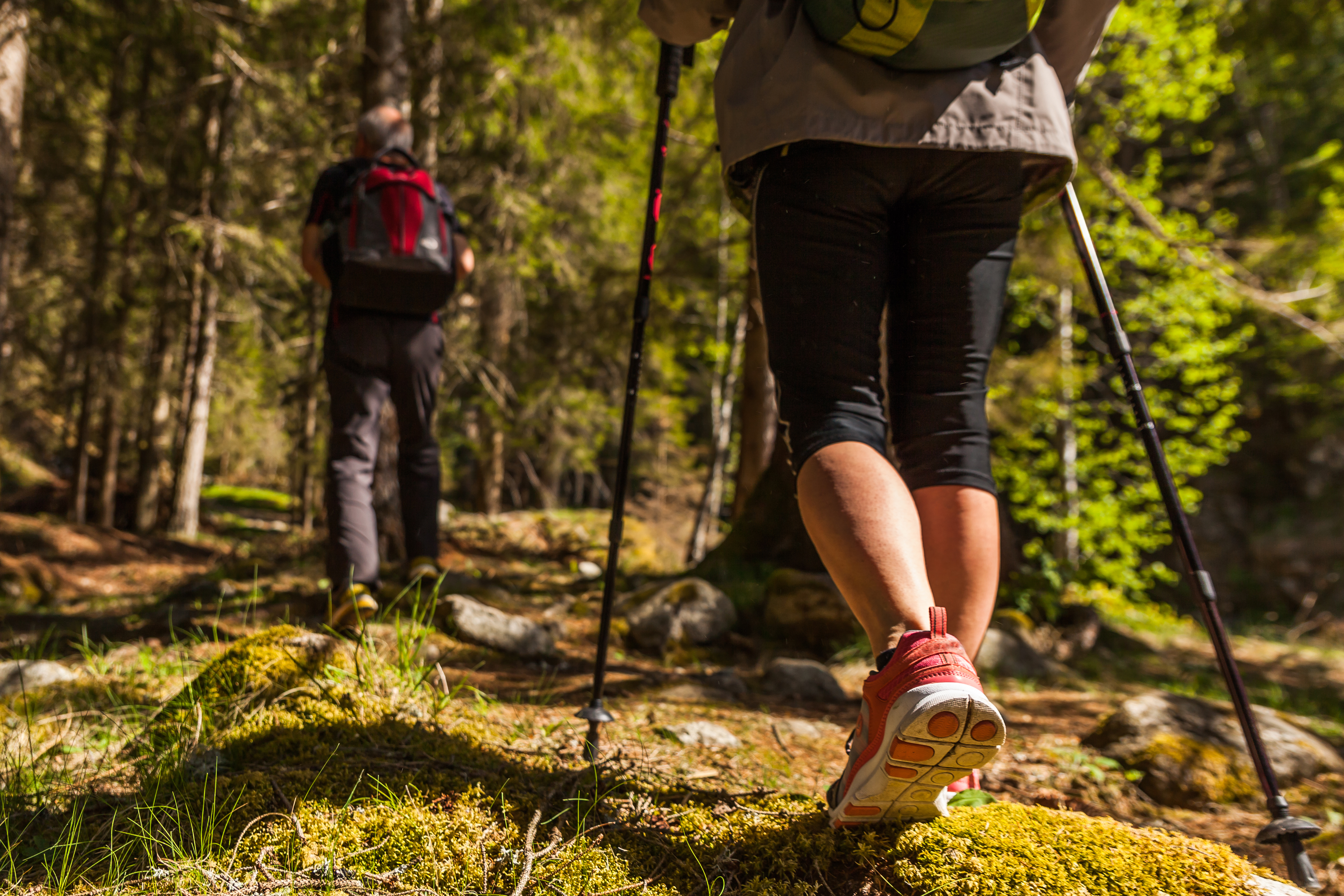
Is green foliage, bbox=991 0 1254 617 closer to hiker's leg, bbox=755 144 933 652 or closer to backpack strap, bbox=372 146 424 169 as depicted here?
backpack strap, bbox=372 146 424 169

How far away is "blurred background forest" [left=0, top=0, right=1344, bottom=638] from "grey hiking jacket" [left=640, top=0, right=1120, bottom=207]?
414cm

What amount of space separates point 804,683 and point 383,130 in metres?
3.11

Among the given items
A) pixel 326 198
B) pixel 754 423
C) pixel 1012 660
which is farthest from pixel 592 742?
pixel 754 423

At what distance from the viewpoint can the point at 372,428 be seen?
9.87 feet

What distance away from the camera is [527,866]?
116 centimetres

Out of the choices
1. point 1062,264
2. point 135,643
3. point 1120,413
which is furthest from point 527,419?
point 1120,413

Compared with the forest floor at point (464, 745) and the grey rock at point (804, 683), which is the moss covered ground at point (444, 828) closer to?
the forest floor at point (464, 745)

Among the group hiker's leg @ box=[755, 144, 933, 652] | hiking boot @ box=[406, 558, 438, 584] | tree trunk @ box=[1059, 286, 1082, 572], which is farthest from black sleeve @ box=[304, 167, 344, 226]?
tree trunk @ box=[1059, 286, 1082, 572]

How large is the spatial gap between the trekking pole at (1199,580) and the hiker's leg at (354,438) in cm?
257

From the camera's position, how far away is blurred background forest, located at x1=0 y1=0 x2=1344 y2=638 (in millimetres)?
6754

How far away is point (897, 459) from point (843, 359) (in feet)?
0.99

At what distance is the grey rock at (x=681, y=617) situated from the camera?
393 centimetres

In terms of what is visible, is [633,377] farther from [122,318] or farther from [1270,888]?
[122,318]

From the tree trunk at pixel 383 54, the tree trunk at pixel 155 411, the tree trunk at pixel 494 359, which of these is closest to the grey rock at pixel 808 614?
the tree trunk at pixel 383 54
